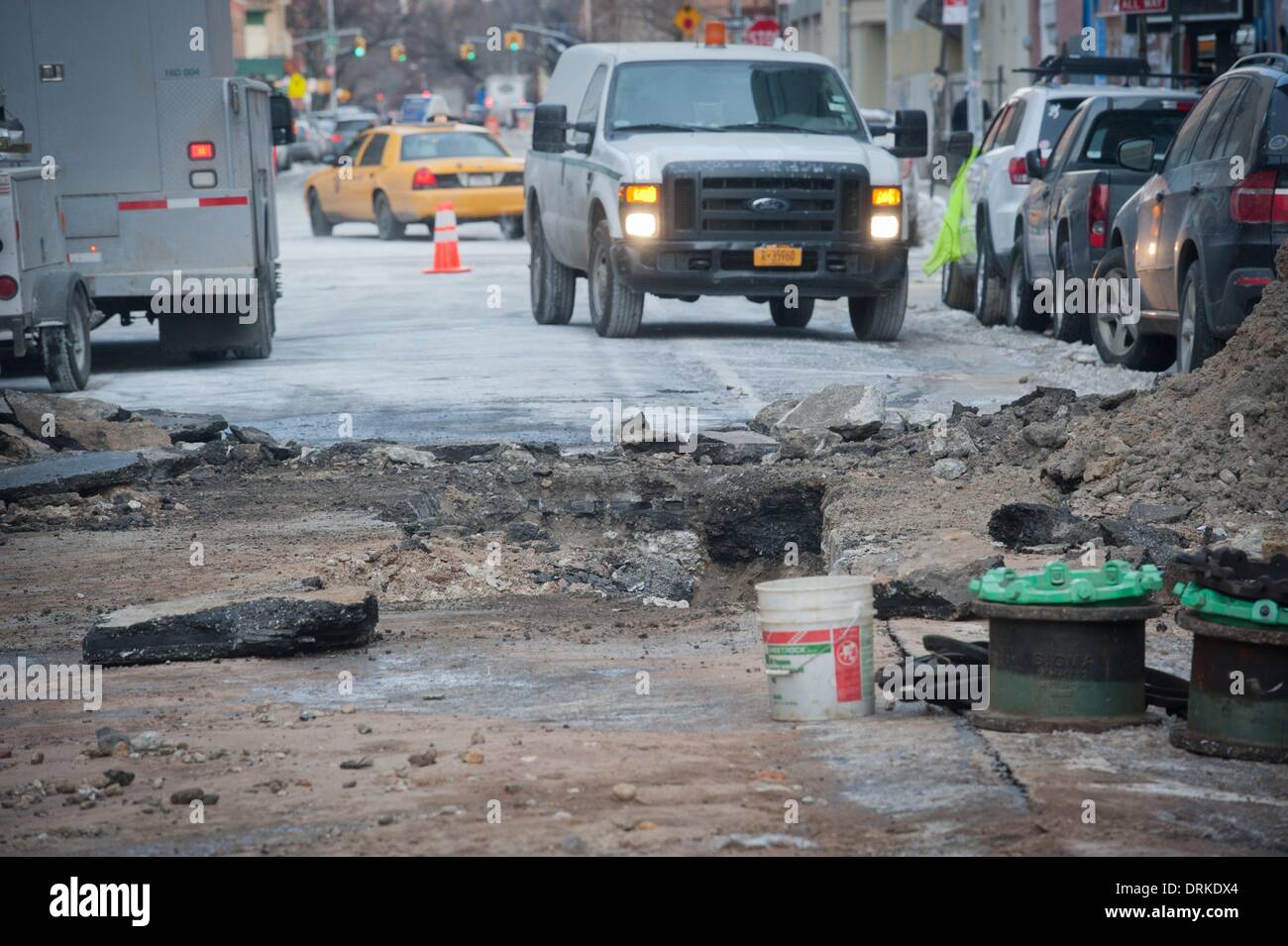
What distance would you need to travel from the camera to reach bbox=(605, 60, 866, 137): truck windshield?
56.3 feet

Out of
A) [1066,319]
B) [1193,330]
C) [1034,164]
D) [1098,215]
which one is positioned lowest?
[1066,319]

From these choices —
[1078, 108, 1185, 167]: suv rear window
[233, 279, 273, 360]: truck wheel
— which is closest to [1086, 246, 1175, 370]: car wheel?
[1078, 108, 1185, 167]: suv rear window

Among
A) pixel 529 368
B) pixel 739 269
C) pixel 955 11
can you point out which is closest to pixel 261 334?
pixel 529 368

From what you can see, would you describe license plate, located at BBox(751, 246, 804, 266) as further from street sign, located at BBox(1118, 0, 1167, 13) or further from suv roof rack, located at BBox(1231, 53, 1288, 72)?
street sign, located at BBox(1118, 0, 1167, 13)

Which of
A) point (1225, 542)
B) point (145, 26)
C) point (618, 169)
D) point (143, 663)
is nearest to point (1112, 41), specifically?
point (618, 169)

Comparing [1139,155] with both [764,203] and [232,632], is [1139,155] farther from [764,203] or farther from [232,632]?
[232,632]

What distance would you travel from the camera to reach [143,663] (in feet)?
22.3

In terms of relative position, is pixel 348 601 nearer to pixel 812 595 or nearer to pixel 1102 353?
pixel 812 595

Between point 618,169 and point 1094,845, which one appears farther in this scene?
point 618,169

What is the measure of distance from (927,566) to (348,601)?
2.11 m

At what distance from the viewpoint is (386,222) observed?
32.8 meters

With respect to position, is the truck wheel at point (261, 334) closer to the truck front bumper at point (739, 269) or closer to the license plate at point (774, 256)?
the truck front bumper at point (739, 269)

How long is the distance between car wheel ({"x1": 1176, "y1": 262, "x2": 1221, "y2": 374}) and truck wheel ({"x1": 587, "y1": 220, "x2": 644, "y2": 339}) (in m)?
5.48

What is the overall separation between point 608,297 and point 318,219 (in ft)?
62.6
